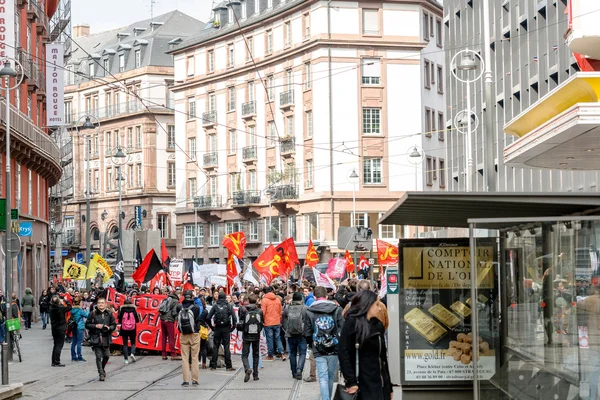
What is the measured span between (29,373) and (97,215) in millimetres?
81247

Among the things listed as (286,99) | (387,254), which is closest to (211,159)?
(286,99)

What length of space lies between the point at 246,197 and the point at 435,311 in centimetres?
6385

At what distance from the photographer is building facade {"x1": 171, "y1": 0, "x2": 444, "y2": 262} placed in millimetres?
70562

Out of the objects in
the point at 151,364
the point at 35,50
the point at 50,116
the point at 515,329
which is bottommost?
the point at 151,364

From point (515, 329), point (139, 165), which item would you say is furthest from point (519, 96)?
point (139, 165)

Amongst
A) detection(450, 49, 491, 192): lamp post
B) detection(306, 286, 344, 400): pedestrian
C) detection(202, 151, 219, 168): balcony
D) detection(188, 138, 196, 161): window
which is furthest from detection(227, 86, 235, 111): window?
detection(306, 286, 344, 400): pedestrian

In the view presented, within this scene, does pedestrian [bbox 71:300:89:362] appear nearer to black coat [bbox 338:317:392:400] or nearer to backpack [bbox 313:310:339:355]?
backpack [bbox 313:310:339:355]

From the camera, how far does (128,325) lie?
26.8 meters

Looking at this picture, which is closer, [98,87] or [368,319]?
[368,319]

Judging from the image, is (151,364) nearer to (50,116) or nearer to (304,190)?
(50,116)

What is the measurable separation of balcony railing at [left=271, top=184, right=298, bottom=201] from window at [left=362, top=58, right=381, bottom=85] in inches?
313

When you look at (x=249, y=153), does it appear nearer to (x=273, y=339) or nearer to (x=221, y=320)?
(x=273, y=339)

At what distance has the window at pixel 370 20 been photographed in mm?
71750

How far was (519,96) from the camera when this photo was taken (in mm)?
45500
